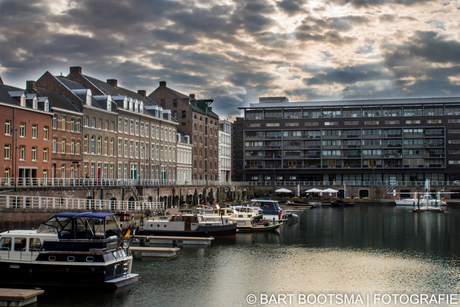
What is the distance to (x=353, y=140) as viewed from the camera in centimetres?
13200

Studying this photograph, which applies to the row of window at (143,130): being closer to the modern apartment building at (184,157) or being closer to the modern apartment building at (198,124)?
the modern apartment building at (184,157)

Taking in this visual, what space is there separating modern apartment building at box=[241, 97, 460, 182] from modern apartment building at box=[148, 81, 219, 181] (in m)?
23.1

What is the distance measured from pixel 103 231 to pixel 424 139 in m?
117

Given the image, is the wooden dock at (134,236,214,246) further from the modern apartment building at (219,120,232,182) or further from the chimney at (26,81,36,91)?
the modern apartment building at (219,120,232,182)

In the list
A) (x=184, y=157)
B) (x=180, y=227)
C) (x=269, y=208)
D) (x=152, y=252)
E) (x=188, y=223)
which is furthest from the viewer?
(x=184, y=157)

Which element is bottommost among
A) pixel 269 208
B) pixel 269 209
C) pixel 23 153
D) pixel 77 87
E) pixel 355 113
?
pixel 269 209

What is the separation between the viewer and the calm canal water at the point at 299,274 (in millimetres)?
27016

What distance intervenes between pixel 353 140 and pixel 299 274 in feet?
341

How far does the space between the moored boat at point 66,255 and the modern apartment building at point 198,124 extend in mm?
74276

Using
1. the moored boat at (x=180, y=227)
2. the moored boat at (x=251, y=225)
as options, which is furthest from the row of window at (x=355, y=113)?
the moored boat at (x=180, y=227)

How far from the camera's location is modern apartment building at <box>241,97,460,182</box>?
5032 inches

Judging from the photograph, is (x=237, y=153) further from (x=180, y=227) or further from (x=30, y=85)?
(x=180, y=227)

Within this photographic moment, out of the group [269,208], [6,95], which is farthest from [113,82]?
[269,208]

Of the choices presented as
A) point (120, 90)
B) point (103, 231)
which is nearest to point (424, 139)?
point (120, 90)
